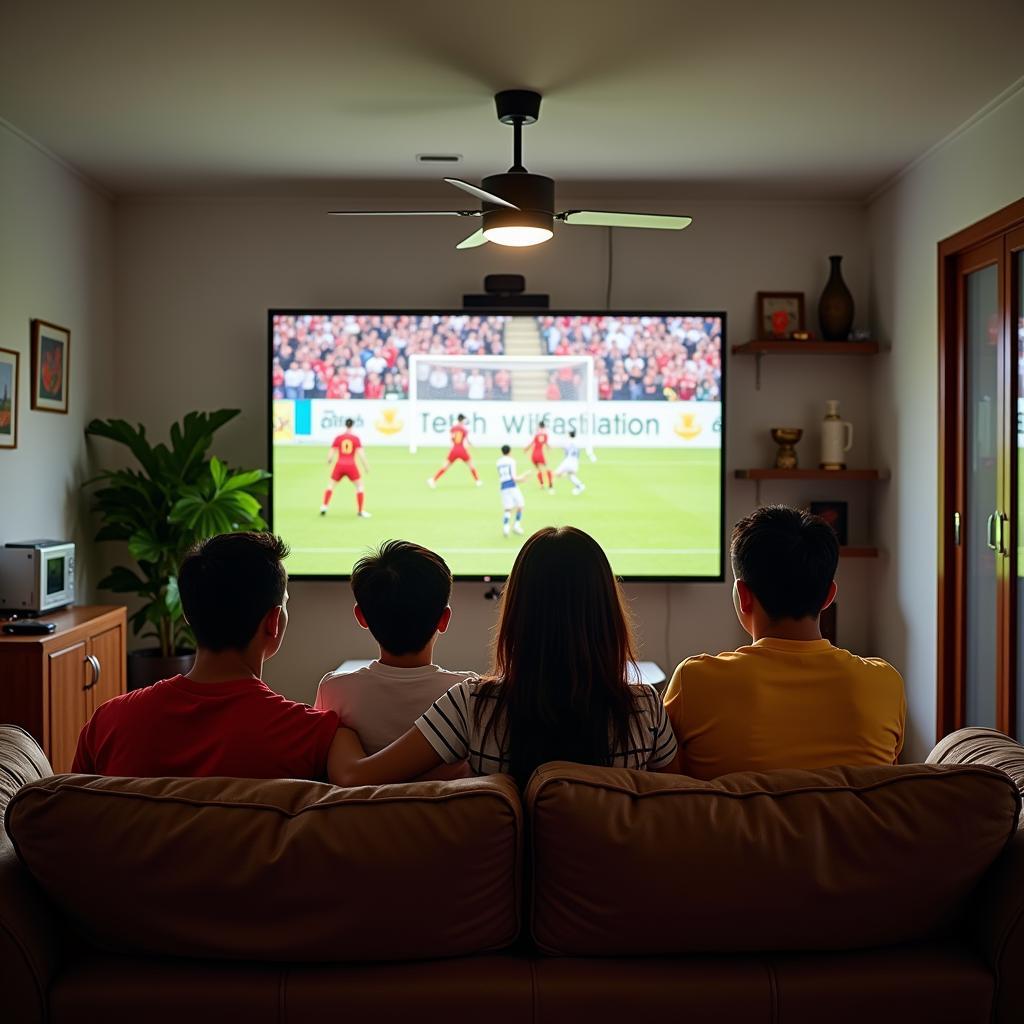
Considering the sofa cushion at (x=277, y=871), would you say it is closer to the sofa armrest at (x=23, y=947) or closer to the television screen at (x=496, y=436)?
the sofa armrest at (x=23, y=947)

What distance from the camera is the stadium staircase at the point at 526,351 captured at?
521 centimetres

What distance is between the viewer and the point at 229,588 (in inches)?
72.9

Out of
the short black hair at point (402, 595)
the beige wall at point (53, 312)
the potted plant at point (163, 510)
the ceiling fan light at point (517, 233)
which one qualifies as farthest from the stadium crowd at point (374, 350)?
the short black hair at point (402, 595)

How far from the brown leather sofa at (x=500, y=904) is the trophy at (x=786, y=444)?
3.92 m

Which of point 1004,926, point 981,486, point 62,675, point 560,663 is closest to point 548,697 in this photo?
point 560,663

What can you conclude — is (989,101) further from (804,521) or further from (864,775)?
(864,775)

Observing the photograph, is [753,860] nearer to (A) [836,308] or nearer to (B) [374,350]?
(B) [374,350]

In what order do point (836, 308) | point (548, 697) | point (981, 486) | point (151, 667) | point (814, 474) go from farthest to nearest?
point (836, 308), point (814, 474), point (151, 667), point (981, 486), point (548, 697)

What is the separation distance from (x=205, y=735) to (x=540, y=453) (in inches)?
143

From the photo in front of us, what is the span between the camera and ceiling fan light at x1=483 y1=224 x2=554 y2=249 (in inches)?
153

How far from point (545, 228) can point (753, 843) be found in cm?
297

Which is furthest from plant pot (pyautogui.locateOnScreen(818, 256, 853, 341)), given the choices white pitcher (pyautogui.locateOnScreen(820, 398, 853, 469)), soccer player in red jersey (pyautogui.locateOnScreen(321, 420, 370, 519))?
soccer player in red jersey (pyautogui.locateOnScreen(321, 420, 370, 519))

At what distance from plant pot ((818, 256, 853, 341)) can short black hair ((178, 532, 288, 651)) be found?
3960mm

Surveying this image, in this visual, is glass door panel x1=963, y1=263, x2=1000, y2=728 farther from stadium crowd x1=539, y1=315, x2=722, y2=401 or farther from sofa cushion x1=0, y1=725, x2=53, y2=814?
sofa cushion x1=0, y1=725, x2=53, y2=814
